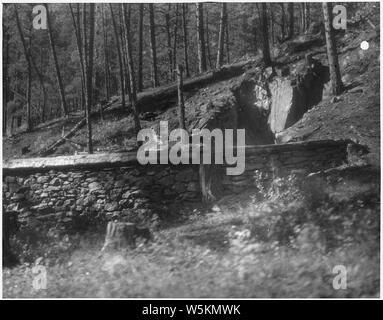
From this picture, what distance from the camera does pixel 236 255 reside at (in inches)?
248

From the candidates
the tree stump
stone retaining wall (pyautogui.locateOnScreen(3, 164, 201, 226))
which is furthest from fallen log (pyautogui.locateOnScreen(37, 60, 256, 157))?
the tree stump

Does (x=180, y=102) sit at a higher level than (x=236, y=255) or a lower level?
higher

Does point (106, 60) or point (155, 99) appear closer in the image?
point (155, 99)

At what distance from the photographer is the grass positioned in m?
5.82

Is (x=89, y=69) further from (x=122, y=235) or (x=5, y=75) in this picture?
(x=122, y=235)

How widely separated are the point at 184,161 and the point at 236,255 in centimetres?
179

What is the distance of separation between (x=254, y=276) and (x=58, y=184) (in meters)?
3.74

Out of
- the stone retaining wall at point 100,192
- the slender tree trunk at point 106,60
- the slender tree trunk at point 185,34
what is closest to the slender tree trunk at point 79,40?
the slender tree trunk at point 106,60

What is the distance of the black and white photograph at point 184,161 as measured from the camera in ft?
20.1

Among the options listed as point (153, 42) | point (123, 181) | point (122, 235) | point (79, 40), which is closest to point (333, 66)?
point (153, 42)

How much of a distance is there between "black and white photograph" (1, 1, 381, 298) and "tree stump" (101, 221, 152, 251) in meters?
0.02

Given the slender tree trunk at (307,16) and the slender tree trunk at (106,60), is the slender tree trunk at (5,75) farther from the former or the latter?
the slender tree trunk at (307,16)

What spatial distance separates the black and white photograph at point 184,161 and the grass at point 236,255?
2 centimetres
